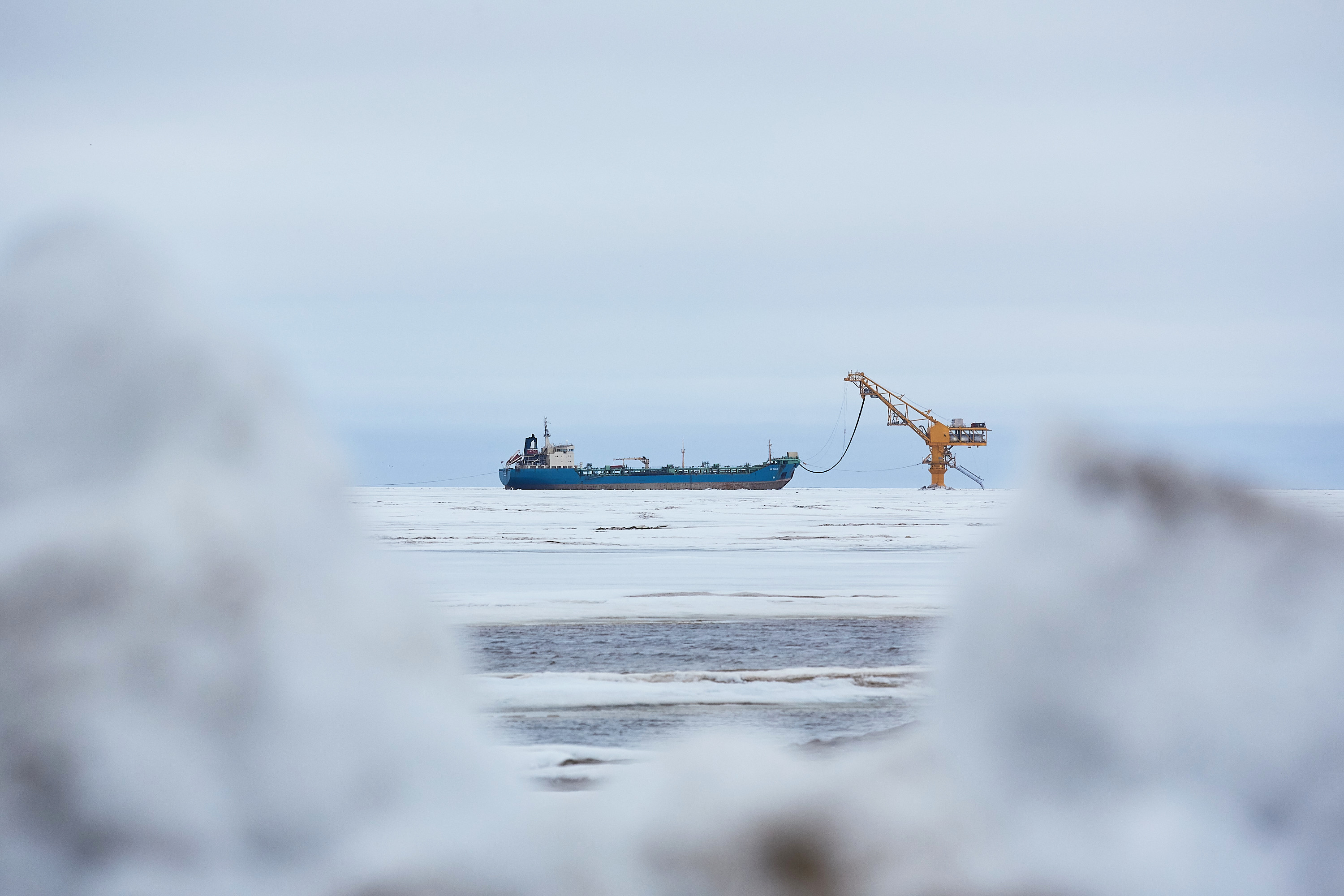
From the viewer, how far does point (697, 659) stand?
26.9ft

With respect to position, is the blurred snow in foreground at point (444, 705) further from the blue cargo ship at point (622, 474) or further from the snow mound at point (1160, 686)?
the blue cargo ship at point (622, 474)

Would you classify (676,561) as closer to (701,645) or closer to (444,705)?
(701,645)

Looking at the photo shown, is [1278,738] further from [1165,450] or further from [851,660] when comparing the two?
[851,660]

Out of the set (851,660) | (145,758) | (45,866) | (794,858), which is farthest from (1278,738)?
(851,660)

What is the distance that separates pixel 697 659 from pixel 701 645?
2.65 feet

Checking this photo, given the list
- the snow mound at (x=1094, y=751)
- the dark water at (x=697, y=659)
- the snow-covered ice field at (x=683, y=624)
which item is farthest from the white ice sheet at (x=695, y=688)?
the snow mound at (x=1094, y=751)

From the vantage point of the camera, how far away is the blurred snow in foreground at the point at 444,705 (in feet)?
11.5

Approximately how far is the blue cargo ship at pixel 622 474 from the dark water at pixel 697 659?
7163 cm

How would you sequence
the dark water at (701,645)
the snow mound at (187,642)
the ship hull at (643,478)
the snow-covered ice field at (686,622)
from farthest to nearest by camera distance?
1. the ship hull at (643,478)
2. the dark water at (701,645)
3. the snow-covered ice field at (686,622)
4. the snow mound at (187,642)

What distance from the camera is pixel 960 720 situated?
420cm

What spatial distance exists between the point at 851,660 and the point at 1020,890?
4.75 m

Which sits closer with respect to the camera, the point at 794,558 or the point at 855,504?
the point at 794,558

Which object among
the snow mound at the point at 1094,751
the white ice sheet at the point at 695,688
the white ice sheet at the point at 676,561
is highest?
the snow mound at the point at 1094,751

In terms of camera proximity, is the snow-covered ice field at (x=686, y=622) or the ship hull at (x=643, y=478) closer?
the snow-covered ice field at (x=686, y=622)
